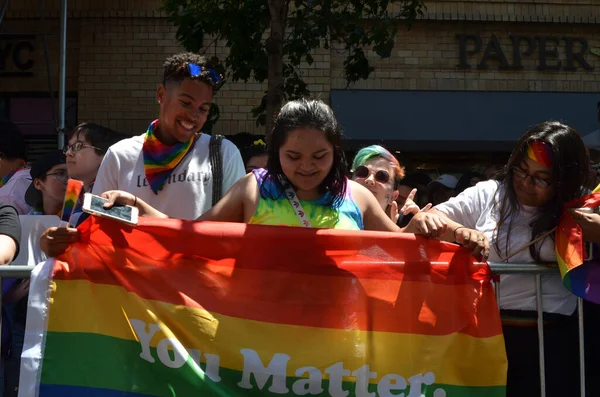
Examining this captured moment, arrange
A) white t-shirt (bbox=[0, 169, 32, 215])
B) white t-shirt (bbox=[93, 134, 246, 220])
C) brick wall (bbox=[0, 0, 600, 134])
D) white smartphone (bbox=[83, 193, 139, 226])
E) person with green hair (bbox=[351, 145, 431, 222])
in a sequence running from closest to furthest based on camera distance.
A: 1. white smartphone (bbox=[83, 193, 139, 226])
2. white t-shirt (bbox=[93, 134, 246, 220])
3. person with green hair (bbox=[351, 145, 431, 222])
4. white t-shirt (bbox=[0, 169, 32, 215])
5. brick wall (bbox=[0, 0, 600, 134])

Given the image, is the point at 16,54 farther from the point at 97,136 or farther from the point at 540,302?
the point at 540,302

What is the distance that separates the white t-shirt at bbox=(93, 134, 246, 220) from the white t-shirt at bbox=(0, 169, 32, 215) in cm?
181

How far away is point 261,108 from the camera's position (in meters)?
7.88

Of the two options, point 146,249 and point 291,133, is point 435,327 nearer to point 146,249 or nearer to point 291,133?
point 291,133

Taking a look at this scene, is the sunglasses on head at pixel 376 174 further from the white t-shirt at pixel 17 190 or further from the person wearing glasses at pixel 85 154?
the white t-shirt at pixel 17 190

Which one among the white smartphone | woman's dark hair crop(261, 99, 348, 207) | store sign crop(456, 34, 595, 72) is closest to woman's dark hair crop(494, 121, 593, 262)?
woman's dark hair crop(261, 99, 348, 207)

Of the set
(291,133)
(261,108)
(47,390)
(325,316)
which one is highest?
(261,108)

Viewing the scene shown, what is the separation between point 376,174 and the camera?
4609 millimetres

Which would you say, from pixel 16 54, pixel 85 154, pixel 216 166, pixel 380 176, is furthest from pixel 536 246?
pixel 16 54

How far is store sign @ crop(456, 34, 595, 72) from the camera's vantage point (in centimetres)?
1236

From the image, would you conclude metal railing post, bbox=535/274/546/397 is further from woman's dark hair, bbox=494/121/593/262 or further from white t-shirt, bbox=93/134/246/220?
white t-shirt, bbox=93/134/246/220

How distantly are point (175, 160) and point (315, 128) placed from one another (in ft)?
2.49

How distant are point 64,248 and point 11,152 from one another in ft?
9.95

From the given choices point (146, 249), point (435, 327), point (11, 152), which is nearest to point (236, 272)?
point (146, 249)
